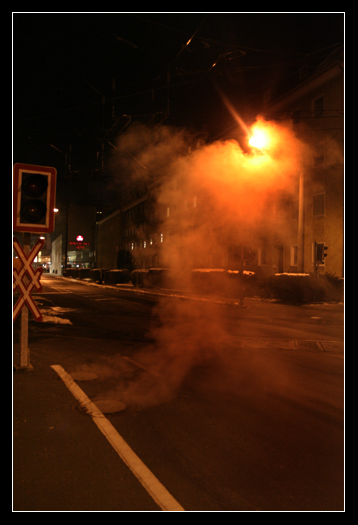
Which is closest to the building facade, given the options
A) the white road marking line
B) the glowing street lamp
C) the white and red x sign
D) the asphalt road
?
the glowing street lamp

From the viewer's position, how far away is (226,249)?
18406 mm

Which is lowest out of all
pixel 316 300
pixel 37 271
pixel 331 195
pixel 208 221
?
pixel 316 300

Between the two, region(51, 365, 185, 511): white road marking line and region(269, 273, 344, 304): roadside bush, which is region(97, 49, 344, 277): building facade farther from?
region(51, 365, 185, 511): white road marking line

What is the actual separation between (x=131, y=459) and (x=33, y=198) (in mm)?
3637

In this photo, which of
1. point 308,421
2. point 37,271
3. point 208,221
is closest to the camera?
point 308,421

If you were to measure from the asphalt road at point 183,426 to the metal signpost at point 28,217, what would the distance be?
0.97m

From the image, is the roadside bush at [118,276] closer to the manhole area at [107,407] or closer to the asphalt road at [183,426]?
the asphalt road at [183,426]

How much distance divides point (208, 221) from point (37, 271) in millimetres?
12302

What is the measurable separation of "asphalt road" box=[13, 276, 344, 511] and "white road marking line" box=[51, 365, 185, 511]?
0.04ft

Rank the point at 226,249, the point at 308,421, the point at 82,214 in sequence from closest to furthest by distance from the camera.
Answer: the point at 308,421
the point at 226,249
the point at 82,214

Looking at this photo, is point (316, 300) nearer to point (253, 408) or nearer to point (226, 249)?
point (226, 249)

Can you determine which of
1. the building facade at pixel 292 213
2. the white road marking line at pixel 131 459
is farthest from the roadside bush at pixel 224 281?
the white road marking line at pixel 131 459

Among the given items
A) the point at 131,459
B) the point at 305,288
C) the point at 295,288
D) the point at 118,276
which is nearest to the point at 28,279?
the point at 131,459

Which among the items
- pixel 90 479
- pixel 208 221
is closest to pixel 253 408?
pixel 90 479
